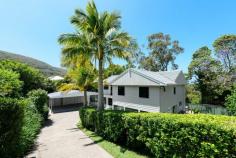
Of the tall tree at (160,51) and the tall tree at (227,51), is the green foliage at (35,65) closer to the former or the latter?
the tall tree at (160,51)

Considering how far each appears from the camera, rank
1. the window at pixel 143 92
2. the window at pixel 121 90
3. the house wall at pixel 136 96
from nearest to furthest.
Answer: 1. the house wall at pixel 136 96
2. the window at pixel 143 92
3. the window at pixel 121 90

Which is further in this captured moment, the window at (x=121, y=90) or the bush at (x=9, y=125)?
the window at (x=121, y=90)

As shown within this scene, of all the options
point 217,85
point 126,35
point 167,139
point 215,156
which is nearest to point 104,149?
point 167,139

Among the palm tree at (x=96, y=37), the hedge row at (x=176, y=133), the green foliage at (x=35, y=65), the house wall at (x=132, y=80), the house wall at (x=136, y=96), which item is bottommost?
the hedge row at (x=176, y=133)

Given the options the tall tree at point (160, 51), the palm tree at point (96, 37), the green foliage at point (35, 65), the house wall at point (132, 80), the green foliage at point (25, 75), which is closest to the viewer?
the palm tree at point (96, 37)

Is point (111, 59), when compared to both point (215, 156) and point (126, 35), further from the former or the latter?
point (215, 156)

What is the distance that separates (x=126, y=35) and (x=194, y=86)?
24.6 meters

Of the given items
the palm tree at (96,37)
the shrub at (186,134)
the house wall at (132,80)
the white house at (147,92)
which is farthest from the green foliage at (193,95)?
the shrub at (186,134)

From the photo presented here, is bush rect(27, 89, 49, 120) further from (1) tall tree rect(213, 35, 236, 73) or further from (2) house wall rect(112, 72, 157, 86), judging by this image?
(1) tall tree rect(213, 35, 236, 73)

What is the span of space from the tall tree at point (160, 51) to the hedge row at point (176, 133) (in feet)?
103

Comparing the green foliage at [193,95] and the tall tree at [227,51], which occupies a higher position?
the tall tree at [227,51]

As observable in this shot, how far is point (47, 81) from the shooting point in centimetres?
3800

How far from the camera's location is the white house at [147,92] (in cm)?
1939

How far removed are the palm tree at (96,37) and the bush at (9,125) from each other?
6538 millimetres
